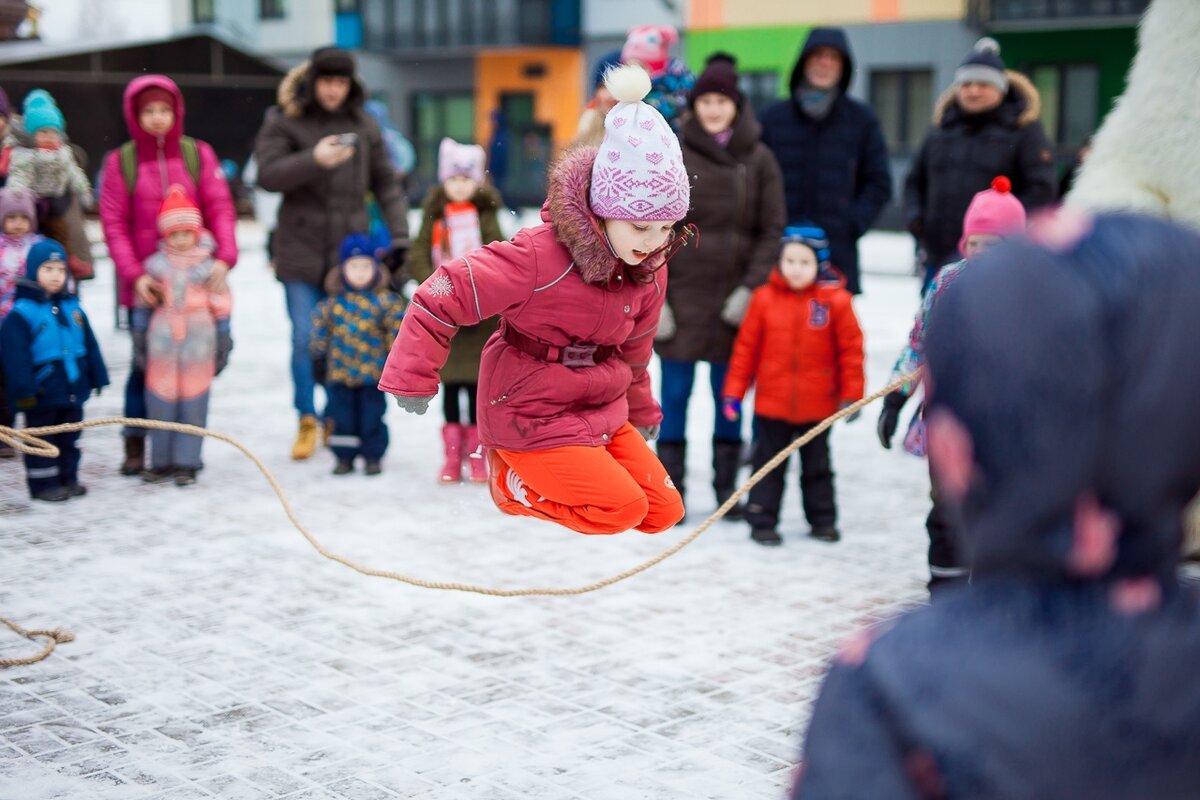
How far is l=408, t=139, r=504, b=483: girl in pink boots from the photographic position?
7746 millimetres

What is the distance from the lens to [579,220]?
3793 mm

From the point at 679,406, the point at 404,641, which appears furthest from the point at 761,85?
the point at 404,641

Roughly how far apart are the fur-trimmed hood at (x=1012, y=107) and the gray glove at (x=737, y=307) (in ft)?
4.66

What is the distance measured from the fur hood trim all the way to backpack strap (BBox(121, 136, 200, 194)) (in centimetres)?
468

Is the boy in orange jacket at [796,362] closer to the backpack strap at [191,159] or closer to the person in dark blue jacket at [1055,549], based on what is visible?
the backpack strap at [191,159]

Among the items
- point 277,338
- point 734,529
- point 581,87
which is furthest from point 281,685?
point 581,87

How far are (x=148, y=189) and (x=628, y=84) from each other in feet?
16.0

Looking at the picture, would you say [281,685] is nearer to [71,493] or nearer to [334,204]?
[71,493]

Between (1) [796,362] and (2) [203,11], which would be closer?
(1) [796,362]

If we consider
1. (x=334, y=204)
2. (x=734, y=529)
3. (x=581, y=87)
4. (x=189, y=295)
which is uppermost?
(x=581, y=87)

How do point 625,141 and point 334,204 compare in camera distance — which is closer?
point 625,141

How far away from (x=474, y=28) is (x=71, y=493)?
29.6 meters

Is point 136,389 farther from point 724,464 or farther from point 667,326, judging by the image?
point 724,464

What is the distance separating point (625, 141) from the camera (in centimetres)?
371
